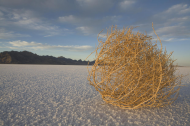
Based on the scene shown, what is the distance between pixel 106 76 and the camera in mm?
2896

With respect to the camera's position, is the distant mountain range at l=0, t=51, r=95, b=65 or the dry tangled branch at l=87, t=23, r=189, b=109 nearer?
the dry tangled branch at l=87, t=23, r=189, b=109

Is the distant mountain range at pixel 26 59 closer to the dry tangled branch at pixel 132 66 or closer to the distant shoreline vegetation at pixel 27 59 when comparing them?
the distant shoreline vegetation at pixel 27 59

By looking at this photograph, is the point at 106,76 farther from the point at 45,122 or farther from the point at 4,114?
the point at 4,114

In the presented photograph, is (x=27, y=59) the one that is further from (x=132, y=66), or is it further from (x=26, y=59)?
(x=132, y=66)

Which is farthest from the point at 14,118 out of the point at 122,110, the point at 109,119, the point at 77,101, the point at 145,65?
the point at 145,65

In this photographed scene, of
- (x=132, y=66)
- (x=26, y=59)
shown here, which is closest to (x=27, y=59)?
(x=26, y=59)

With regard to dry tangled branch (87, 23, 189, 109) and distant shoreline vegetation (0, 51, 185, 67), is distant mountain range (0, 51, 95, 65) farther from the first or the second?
dry tangled branch (87, 23, 189, 109)

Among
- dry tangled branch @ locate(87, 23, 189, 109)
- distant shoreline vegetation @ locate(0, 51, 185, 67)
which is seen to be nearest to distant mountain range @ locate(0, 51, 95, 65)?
distant shoreline vegetation @ locate(0, 51, 185, 67)

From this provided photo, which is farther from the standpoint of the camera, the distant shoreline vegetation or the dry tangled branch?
the distant shoreline vegetation

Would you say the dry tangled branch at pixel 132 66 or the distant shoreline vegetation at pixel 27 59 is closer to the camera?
the dry tangled branch at pixel 132 66

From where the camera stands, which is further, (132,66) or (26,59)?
(26,59)

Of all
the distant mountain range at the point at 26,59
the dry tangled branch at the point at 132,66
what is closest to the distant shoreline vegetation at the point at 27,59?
the distant mountain range at the point at 26,59

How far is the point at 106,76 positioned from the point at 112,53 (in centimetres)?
56

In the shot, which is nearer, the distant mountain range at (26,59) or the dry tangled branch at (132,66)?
the dry tangled branch at (132,66)
